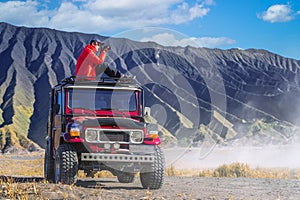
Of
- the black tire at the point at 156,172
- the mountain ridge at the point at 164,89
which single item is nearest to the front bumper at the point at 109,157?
the black tire at the point at 156,172

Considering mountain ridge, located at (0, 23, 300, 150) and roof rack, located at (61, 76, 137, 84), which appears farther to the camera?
mountain ridge, located at (0, 23, 300, 150)

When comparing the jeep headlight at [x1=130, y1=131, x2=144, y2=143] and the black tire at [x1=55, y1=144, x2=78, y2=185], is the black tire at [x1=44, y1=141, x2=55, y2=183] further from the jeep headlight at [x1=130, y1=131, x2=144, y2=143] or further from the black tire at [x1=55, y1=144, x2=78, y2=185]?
the jeep headlight at [x1=130, y1=131, x2=144, y2=143]

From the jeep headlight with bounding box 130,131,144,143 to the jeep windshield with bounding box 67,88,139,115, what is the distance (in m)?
1.32

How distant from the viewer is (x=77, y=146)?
492 inches

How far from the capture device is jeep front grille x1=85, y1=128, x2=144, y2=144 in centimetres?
1225

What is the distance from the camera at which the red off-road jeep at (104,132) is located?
40.0 feet

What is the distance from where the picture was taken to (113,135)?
1242 cm

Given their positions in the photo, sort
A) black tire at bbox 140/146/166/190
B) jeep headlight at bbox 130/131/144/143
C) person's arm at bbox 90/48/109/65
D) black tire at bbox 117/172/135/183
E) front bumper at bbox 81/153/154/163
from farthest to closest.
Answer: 1. black tire at bbox 117/172/135/183
2. person's arm at bbox 90/48/109/65
3. black tire at bbox 140/146/166/190
4. jeep headlight at bbox 130/131/144/143
5. front bumper at bbox 81/153/154/163

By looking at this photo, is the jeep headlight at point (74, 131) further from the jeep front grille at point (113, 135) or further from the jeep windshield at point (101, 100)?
the jeep windshield at point (101, 100)

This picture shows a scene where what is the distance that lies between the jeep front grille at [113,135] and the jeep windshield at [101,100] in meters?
1.20

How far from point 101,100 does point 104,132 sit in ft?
4.70

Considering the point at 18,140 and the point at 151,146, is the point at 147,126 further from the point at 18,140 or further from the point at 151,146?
the point at 18,140

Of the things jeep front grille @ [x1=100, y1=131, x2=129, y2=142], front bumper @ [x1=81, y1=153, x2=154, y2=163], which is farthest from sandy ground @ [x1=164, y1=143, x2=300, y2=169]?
front bumper @ [x1=81, y1=153, x2=154, y2=163]

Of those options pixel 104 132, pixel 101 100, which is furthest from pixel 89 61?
pixel 104 132
